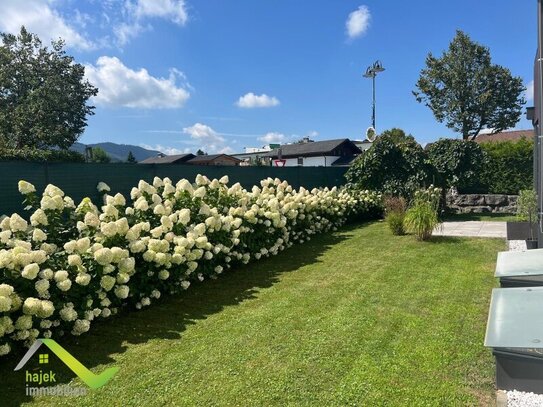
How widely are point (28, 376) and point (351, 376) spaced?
2.16 metres

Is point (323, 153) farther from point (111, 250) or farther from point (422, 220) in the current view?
point (111, 250)

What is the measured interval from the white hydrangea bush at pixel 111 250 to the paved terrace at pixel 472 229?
3.69 m

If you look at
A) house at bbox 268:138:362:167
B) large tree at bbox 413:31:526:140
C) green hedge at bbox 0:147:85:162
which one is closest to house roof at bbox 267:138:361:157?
house at bbox 268:138:362:167

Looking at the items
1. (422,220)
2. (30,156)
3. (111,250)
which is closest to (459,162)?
(422,220)

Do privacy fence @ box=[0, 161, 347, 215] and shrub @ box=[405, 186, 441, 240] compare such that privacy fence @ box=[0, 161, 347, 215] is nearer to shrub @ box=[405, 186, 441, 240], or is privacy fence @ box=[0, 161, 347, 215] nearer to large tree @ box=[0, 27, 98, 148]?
shrub @ box=[405, 186, 441, 240]

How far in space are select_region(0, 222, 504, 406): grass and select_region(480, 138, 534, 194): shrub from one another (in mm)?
8196

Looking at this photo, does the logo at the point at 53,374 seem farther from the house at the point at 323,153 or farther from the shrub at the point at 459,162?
the house at the point at 323,153

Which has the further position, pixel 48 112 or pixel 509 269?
pixel 48 112

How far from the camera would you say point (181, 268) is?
4227 millimetres

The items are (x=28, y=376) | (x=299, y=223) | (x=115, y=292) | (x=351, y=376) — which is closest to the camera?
(x=351, y=376)

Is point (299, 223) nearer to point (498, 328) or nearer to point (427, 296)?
point (427, 296)

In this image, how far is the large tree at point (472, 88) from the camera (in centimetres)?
2803

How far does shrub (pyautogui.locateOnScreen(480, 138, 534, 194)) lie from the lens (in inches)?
465

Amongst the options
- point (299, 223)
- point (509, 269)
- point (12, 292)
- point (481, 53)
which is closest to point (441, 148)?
point (299, 223)
